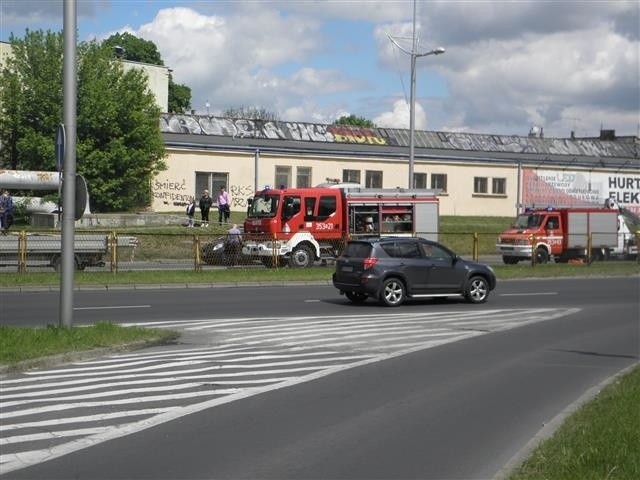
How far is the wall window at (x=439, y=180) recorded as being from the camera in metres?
57.5

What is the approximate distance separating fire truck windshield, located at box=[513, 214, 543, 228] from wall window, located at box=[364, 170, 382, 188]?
52.0 ft

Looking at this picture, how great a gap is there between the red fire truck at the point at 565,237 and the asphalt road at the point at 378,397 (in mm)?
17103

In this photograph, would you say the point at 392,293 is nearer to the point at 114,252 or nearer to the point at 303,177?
the point at 114,252

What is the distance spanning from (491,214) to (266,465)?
53377 millimetres

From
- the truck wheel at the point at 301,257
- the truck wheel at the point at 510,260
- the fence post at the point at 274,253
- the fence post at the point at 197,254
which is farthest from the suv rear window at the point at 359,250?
the truck wheel at the point at 510,260

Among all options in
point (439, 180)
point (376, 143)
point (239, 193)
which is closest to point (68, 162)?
point (239, 193)

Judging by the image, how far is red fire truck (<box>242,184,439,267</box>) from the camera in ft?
104

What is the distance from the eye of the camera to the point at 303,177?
175ft

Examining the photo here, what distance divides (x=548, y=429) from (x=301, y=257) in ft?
78.2

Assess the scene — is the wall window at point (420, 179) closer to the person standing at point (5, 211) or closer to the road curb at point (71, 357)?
the person standing at point (5, 211)

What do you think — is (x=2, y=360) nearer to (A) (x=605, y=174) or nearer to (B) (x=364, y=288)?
(B) (x=364, y=288)

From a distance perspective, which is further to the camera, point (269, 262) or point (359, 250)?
point (269, 262)

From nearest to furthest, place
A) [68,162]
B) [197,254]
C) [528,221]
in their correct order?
1. [68,162]
2. [197,254]
3. [528,221]

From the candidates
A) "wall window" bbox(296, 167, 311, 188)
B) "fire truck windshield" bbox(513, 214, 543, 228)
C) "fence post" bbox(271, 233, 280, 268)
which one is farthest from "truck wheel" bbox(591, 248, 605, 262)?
"wall window" bbox(296, 167, 311, 188)
